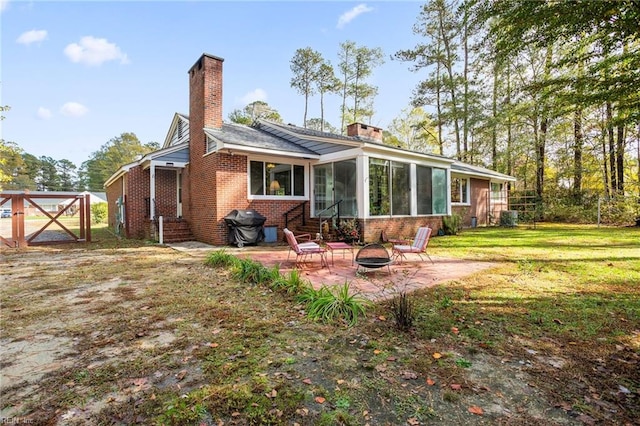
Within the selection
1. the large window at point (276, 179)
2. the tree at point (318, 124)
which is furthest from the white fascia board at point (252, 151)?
the tree at point (318, 124)

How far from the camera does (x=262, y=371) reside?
2598 millimetres

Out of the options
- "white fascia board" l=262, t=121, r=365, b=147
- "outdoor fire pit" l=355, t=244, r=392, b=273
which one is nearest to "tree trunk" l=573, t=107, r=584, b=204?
"white fascia board" l=262, t=121, r=365, b=147

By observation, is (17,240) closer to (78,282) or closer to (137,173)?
(137,173)

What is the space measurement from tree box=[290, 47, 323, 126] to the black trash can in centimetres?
2104

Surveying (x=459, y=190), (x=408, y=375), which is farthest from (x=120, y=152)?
(x=408, y=375)

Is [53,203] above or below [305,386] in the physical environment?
above

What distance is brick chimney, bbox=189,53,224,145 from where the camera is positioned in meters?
11.0

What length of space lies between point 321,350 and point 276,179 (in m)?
9.12

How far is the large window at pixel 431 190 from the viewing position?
40.8ft

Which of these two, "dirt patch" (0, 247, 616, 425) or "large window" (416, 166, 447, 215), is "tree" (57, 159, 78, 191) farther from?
"dirt patch" (0, 247, 616, 425)

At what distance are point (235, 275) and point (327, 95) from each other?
2598cm

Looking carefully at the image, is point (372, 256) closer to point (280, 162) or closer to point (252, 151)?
point (252, 151)

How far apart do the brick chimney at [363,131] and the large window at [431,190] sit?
5593mm

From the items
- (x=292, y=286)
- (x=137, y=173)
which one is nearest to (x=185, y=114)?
(x=137, y=173)
